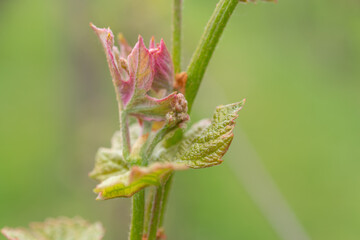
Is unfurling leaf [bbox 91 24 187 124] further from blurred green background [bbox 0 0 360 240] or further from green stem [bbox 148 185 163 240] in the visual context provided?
blurred green background [bbox 0 0 360 240]

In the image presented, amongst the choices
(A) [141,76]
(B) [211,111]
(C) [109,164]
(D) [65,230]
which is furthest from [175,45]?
(B) [211,111]

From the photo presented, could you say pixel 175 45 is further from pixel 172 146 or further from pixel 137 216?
pixel 137 216

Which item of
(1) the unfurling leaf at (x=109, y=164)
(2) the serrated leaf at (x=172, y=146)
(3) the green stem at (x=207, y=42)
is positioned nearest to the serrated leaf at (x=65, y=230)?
(1) the unfurling leaf at (x=109, y=164)

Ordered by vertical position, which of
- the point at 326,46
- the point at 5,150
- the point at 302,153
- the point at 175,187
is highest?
the point at 5,150

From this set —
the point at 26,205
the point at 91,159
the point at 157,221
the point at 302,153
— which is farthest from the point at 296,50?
the point at 157,221

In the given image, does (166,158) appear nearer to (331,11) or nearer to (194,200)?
(331,11)

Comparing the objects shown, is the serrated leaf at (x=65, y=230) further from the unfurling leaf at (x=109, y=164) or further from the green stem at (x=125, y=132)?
the green stem at (x=125, y=132)

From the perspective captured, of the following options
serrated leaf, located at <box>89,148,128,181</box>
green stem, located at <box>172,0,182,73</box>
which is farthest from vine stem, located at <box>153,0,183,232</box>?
serrated leaf, located at <box>89,148,128,181</box>
